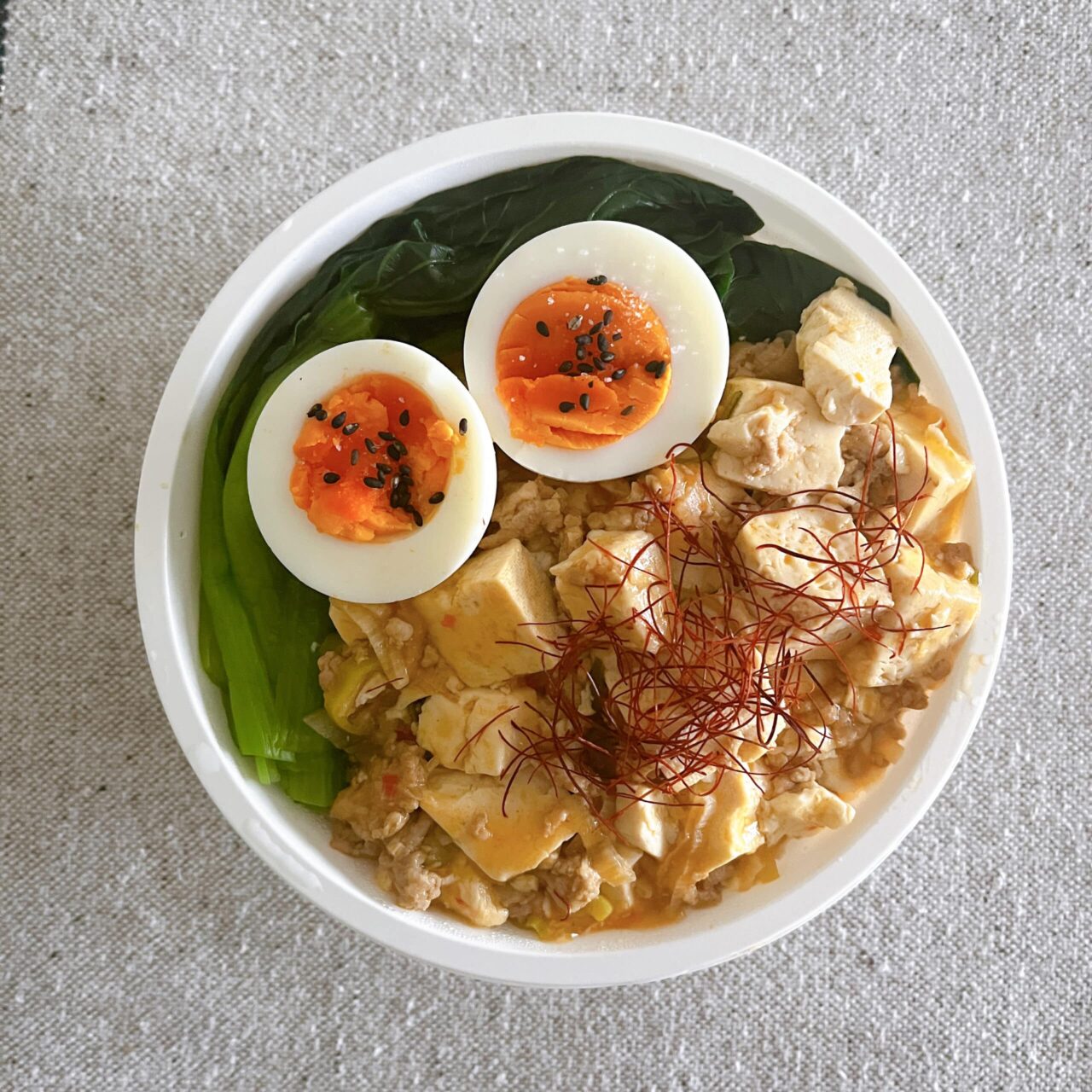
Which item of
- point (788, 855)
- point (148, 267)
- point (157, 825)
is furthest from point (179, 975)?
point (148, 267)

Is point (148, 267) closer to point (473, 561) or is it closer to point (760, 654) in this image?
point (473, 561)

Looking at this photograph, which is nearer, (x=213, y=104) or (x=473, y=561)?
(x=473, y=561)

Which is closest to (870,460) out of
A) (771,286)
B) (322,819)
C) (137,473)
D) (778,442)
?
(778,442)

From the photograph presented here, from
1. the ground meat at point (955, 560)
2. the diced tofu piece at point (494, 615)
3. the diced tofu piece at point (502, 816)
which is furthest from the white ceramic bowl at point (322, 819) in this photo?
the diced tofu piece at point (494, 615)

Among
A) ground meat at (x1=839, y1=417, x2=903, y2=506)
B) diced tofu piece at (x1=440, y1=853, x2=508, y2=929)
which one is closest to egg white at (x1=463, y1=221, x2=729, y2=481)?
ground meat at (x1=839, y1=417, x2=903, y2=506)

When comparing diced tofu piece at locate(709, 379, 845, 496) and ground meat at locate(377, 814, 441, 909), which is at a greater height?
diced tofu piece at locate(709, 379, 845, 496)

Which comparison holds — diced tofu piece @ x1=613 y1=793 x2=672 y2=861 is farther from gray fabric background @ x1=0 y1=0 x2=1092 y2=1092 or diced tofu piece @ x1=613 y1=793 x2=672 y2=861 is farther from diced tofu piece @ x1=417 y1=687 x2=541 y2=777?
gray fabric background @ x1=0 y1=0 x2=1092 y2=1092
